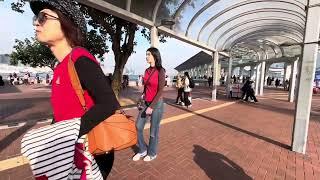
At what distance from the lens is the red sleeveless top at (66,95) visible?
134 cm

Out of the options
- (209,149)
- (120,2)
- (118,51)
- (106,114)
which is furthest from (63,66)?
(118,51)

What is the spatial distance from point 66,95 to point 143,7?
612cm

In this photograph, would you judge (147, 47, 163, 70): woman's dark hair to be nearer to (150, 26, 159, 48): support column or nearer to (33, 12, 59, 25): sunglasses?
(33, 12, 59, 25): sunglasses

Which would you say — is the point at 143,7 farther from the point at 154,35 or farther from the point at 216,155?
the point at 216,155

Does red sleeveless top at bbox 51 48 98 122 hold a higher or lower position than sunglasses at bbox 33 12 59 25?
lower

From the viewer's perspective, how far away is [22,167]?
404cm

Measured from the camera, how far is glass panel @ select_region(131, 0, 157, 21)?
6644mm

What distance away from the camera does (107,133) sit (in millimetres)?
1354

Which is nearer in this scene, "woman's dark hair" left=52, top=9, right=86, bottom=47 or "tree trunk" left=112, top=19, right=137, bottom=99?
"woman's dark hair" left=52, top=9, right=86, bottom=47

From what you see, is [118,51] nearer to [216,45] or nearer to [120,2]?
[120,2]

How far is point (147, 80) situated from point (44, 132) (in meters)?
2.97

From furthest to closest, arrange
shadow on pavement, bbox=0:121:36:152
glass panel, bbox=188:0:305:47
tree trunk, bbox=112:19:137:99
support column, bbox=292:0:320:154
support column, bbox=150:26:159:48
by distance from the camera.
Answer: tree trunk, bbox=112:19:137:99, glass panel, bbox=188:0:305:47, support column, bbox=150:26:159:48, shadow on pavement, bbox=0:121:36:152, support column, bbox=292:0:320:154

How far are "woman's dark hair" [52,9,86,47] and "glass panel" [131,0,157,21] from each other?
17.5 ft

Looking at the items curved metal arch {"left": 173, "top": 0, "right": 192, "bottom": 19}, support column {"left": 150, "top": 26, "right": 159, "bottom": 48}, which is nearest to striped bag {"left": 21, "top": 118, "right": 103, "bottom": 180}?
support column {"left": 150, "top": 26, "right": 159, "bottom": 48}
